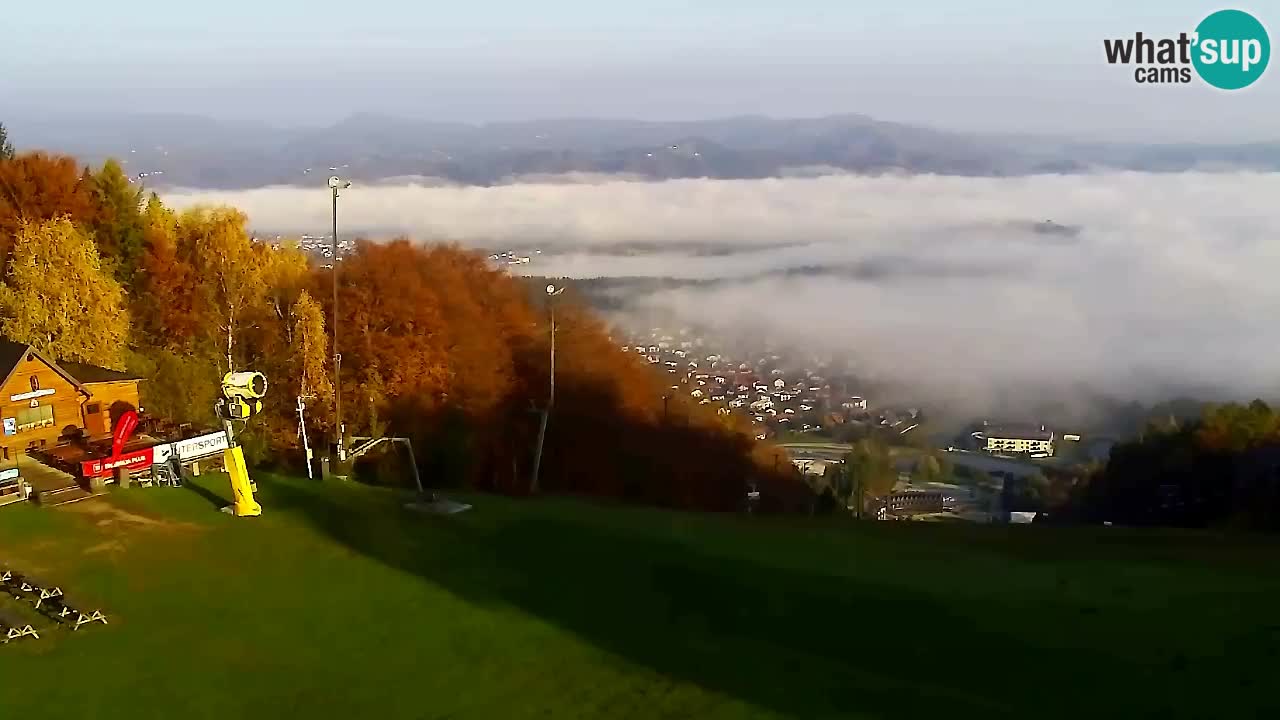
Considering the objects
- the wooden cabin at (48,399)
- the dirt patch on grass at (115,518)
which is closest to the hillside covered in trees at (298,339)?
the wooden cabin at (48,399)

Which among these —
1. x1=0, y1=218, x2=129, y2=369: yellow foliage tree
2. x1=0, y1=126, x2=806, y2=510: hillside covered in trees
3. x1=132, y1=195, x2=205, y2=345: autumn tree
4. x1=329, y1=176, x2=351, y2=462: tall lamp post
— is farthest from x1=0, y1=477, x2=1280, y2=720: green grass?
x1=132, y1=195, x2=205, y2=345: autumn tree

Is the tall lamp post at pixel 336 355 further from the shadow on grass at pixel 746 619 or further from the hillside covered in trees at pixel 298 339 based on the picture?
the shadow on grass at pixel 746 619

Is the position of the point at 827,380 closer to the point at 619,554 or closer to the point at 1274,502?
the point at 1274,502

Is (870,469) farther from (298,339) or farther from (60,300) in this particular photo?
(60,300)

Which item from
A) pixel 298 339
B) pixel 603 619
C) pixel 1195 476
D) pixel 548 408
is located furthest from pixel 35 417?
pixel 1195 476

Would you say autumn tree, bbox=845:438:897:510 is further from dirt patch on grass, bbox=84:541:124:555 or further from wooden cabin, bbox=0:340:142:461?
dirt patch on grass, bbox=84:541:124:555

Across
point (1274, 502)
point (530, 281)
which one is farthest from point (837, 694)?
point (530, 281)
